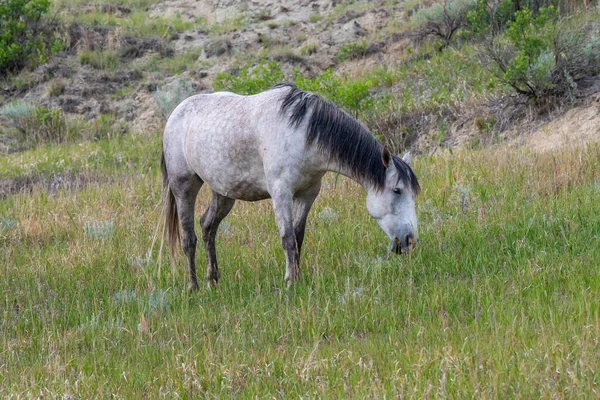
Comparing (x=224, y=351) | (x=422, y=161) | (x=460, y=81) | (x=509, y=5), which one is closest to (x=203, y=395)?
(x=224, y=351)

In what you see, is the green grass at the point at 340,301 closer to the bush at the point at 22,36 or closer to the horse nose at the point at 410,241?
the horse nose at the point at 410,241

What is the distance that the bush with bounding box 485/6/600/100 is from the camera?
40.4 feet

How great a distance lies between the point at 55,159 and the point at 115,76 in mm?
5516

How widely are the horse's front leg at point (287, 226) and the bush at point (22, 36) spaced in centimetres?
1586

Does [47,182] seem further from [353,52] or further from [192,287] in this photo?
[353,52]

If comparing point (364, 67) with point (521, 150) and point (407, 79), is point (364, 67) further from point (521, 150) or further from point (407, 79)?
point (521, 150)

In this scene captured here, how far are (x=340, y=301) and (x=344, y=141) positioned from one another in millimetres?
1488

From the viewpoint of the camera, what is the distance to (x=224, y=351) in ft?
16.8

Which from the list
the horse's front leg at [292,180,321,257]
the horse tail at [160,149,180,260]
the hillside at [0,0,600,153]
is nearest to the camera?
the horse's front leg at [292,180,321,257]

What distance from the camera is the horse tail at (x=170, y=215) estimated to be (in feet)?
26.8

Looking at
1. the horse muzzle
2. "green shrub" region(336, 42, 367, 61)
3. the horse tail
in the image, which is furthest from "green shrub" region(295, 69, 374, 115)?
the horse muzzle

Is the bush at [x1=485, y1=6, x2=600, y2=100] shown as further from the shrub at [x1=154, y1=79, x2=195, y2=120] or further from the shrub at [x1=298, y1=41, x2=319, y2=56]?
the shrub at [x1=154, y1=79, x2=195, y2=120]

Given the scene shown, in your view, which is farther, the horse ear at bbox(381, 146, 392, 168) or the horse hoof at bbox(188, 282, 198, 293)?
the horse hoof at bbox(188, 282, 198, 293)

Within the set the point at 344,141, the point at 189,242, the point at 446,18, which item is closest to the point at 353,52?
the point at 446,18
